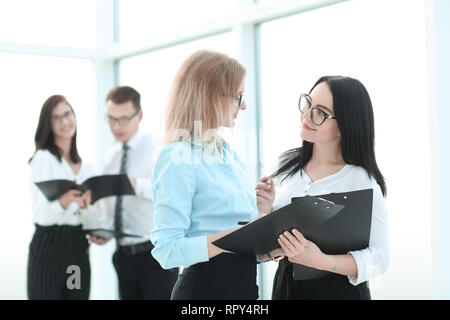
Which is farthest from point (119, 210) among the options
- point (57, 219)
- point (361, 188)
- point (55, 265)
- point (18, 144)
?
point (361, 188)

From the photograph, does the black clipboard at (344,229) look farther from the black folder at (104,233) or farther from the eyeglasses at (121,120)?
the eyeglasses at (121,120)

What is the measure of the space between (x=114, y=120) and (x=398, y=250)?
176 centimetres

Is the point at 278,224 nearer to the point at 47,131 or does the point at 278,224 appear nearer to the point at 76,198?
the point at 76,198

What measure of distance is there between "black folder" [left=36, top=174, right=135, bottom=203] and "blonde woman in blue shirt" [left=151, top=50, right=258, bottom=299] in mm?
1371

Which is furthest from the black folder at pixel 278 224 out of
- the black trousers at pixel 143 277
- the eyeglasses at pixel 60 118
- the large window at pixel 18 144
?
the large window at pixel 18 144

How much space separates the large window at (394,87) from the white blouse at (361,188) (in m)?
0.60

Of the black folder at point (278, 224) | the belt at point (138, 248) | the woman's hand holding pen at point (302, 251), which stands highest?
the black folder at point (278, 224)

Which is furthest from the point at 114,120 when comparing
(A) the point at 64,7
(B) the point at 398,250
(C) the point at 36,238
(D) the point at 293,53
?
(B) the point at 398,250

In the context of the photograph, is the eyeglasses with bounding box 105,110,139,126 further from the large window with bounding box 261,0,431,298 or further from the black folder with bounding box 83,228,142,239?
the large window with bounding box 261,0,431,298

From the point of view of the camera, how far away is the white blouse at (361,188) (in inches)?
66.6

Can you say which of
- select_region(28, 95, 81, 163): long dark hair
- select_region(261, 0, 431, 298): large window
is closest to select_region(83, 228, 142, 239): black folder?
select_region(28, 95, 81, 163): long dark hair

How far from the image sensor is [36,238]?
3027 mm

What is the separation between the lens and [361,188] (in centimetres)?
176

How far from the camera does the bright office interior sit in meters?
2.34
